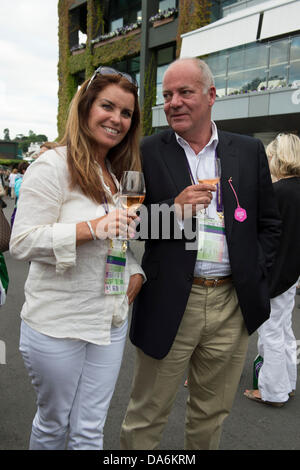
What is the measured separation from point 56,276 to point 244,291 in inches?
41.0

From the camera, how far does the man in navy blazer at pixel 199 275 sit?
217cm

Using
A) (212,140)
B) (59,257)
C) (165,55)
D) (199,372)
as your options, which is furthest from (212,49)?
(59,257)

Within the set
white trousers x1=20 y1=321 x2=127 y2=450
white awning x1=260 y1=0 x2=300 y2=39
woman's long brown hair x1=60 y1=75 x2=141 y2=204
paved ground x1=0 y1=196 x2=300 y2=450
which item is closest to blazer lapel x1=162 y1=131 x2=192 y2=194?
woman's long brown hair x1=60 y1=75 x2=141 y2=204

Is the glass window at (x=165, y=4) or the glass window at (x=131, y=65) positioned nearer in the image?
the glass window at (x=165, y=4)

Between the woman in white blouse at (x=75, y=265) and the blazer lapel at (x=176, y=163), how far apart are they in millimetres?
390

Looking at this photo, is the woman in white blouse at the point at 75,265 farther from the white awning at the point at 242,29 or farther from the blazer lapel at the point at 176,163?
the white awning at the point at 242,29

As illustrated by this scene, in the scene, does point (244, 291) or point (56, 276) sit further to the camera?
point (244, 291)

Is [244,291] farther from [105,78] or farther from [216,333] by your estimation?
[105,78]

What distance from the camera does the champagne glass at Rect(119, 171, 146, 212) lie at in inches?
66.0

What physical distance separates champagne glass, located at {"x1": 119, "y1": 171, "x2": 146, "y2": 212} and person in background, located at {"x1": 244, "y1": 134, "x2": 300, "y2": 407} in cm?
195

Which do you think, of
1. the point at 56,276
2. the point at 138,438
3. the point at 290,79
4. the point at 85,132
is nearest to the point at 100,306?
the point at 56,276

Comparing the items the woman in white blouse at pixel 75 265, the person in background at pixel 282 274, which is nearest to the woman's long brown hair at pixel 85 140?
the woman in white blouse at pixel 75 265

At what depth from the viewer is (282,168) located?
334 cm

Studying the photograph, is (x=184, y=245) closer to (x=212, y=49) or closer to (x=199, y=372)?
(x=199, y=372)
